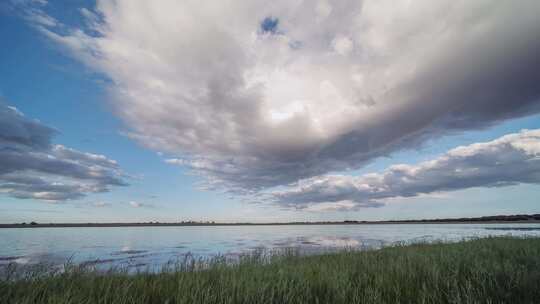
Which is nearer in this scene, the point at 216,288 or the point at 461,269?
the point at 216,288

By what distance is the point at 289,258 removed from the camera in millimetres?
13508

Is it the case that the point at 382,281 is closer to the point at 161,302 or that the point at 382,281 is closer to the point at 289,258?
the point at 161,302

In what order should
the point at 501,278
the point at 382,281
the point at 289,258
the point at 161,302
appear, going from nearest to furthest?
1. the point at 161,302
2. the point at 382,281
3. the point at 501,278
4. the point at 289,258

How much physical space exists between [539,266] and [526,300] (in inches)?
209

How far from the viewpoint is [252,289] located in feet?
17.3

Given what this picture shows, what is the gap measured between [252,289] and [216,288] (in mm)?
794

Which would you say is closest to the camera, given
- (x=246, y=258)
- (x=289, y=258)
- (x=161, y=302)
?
(x=161, y=302)

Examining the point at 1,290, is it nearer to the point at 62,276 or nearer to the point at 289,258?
the point at 62,276

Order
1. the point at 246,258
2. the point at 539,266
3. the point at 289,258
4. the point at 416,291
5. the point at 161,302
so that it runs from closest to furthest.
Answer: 1. the point at 161,302
2. the point at 416,291
3. the point at 539,266
4. the point at 246,258
5. the point at 289,258

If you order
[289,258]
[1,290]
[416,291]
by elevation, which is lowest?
[289,258]

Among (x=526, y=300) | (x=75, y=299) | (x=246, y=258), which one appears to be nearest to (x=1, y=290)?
(x=75, y=299)

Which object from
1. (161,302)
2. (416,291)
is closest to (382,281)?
(416,291)

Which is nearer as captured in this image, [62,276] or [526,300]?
[526,300]

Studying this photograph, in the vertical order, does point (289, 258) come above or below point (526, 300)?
below
